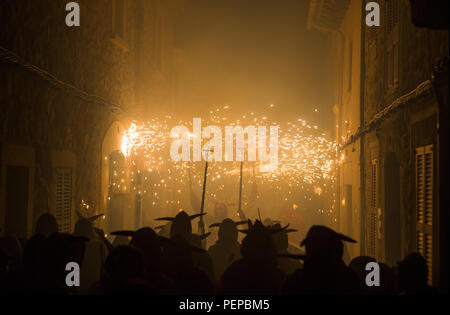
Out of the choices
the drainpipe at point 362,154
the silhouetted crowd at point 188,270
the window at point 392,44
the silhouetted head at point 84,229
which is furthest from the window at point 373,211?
the silhouetted head at point 84,229

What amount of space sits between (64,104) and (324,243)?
7.24 metres

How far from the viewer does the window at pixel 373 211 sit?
10398mm

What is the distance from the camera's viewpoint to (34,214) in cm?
878

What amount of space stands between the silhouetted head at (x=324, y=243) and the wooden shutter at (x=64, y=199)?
676 centimetres

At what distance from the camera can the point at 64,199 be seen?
33.8 ft

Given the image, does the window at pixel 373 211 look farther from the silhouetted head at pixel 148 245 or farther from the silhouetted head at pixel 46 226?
the silhouetted head at pixel 148 245

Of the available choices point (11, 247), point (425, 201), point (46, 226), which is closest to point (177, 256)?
point (11, 247)

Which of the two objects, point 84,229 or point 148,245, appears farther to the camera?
point 84,229

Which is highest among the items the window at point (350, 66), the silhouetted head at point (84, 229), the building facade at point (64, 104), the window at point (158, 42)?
the window at point (158, 42)

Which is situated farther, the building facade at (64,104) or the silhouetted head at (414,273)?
the building facade at (64,104)

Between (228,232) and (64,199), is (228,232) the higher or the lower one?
the lower one

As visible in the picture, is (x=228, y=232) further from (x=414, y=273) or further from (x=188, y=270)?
(x=414, y=273)

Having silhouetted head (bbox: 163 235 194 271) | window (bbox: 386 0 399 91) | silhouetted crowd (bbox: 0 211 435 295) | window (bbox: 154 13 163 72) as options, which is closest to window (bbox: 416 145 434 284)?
silhouetted crowd (bbox: 0 211 435 295)
